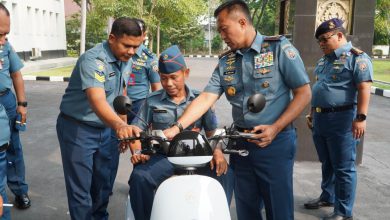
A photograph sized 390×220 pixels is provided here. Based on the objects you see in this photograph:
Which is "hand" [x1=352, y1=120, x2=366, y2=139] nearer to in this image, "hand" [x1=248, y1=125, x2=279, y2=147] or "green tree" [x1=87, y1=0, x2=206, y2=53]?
"hand" [x1=248, y1=125, x2=279, y2=147]

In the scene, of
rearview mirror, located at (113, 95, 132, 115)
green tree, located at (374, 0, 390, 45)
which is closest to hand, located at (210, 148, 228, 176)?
rearview mirror, located at (113, 95, 132, 115)

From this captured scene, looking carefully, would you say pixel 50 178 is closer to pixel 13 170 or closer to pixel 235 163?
pixel 13 170

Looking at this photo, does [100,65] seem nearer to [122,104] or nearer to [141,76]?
[122,104]

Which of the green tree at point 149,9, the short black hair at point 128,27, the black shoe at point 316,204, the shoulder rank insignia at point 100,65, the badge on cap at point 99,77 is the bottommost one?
the black shoe at point 316,204

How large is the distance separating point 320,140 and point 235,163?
4.61ft

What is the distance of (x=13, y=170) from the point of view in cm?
378

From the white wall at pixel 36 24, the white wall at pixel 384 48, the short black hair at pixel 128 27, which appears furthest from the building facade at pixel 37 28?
the white wall at pixel 384 48

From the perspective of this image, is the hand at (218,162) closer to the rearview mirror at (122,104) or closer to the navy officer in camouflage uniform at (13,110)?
the rearview mirror at (122,104)

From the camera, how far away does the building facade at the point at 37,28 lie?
863 inches

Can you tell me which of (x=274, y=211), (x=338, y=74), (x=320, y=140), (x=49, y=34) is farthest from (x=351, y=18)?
(x=49, y=34)

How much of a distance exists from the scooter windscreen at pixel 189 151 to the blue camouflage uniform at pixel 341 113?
6.83 ft

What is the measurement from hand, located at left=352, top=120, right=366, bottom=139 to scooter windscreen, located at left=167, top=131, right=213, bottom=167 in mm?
2068

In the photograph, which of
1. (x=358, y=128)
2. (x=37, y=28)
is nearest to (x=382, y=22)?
(x=37, y=28)

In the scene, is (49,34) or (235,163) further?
(49,34)
